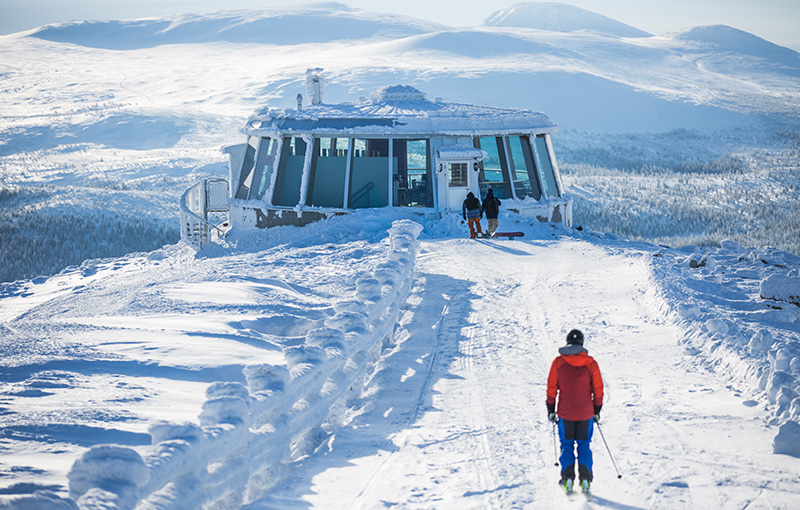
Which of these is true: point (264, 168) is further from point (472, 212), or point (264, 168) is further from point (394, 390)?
point (394, 390)

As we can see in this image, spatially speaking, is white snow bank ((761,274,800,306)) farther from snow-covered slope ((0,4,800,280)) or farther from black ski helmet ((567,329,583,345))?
snow-covered slope ((0,4,800,280))

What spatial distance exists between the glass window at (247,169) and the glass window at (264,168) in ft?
1.21

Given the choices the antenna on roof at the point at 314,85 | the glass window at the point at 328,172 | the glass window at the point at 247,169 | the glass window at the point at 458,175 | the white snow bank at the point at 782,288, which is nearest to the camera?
the white snow bank at the point at 782,288

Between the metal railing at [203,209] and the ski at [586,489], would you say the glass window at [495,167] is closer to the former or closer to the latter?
the metal railing at [203,209]

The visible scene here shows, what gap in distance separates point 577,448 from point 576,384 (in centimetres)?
A: 58

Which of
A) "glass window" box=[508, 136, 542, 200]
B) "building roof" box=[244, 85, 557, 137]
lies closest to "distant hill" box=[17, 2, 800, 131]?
"building roof" box=[244, 85, 557, 137]

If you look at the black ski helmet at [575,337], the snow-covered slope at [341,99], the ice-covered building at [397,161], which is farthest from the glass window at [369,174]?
the snow-covered slope at [341,99]

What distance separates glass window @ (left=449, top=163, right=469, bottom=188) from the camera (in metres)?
26.4

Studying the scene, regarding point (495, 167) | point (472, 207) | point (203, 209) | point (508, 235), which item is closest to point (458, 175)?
point (495, 167)

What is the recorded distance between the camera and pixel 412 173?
26984 millimetres

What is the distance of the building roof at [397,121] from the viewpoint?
26812 mm

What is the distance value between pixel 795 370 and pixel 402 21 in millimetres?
174727

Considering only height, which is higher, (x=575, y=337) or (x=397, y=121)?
(x=397, y=121)

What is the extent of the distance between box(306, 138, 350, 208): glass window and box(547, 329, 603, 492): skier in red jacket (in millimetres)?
20166
